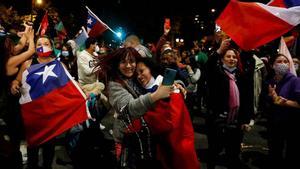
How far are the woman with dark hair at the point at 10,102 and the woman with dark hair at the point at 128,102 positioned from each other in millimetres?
1196

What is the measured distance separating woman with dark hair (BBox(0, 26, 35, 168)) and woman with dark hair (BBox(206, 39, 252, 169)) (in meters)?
2.49

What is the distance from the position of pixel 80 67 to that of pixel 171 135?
4.09 meters

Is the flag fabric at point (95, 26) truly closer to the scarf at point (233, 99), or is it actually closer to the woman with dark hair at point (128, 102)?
the scarf at point (233, 99)

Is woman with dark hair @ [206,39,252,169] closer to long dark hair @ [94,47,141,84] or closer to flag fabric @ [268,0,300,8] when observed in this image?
flag fabric @ [268,0,300,8]

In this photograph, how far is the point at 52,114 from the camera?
4.91 metres

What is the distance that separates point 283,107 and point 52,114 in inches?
134

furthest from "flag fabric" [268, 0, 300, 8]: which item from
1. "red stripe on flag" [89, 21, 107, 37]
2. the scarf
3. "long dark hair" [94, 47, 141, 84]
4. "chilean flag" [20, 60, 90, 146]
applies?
"red stripe on flag" [89, 21, 107, 37]

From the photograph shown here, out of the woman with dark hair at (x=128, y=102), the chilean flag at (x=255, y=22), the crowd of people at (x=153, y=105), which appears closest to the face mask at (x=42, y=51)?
the crowd of people at (x=153, y=105)

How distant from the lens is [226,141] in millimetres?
5566

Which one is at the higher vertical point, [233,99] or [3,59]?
[3,59]

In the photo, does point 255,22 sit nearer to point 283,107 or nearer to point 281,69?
point 281,69

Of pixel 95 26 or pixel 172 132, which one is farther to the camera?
pixel 95 26

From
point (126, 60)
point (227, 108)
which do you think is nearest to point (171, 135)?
point (126, 60)

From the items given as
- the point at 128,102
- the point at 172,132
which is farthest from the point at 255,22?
the point at 128,102
